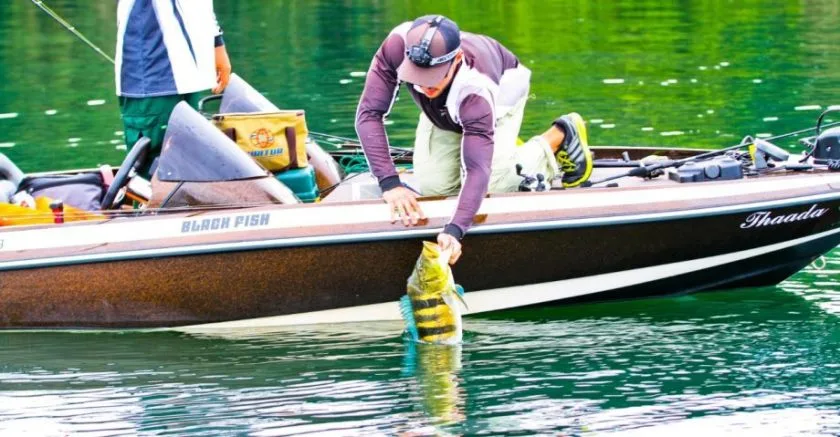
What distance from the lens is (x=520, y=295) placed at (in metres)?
8.07

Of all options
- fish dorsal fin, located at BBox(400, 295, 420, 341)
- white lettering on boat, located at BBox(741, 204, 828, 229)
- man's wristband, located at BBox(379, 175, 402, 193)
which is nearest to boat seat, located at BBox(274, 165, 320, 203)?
man's wristband, located at BBox(379, 175, 402, 193)

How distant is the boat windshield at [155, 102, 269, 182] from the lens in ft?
26.1

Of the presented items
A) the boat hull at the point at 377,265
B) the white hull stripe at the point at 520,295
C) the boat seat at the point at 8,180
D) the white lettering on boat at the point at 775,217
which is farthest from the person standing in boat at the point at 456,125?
the boat seat at the point at 8,180

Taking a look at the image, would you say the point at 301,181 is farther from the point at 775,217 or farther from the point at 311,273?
the point at 775,217

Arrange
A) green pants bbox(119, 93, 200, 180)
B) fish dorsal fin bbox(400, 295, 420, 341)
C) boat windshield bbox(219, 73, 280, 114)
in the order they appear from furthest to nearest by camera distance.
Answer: boat windshield bbox(219, 73, 280, 114) → green pants bbox(119, 93, 200, 180) → fish dorsal fin bbox(400, 295, 420, 341)

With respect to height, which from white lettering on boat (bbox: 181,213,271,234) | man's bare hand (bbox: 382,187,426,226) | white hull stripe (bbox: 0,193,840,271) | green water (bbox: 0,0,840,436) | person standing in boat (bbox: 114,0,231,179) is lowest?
green water (bbox: 0,0,840,436)

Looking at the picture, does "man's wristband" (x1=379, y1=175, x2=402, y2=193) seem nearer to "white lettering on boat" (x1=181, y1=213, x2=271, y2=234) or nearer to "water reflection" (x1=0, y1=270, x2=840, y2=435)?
"white lettering on boat" (x1=181, y1=213, x2=271, y2=234)

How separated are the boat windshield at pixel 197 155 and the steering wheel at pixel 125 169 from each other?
0.94 feet

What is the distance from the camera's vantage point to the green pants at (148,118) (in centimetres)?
840

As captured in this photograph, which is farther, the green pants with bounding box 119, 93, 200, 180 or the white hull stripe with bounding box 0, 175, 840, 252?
the green pants with bounding box 119, 93, 200, 180

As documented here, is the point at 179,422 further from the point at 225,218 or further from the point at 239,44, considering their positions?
the point at 239,44

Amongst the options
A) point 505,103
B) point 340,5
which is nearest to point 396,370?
point 505,103

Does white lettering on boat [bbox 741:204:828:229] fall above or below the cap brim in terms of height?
below

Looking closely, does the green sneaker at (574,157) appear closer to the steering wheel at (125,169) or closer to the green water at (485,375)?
the green water at (485,375)
